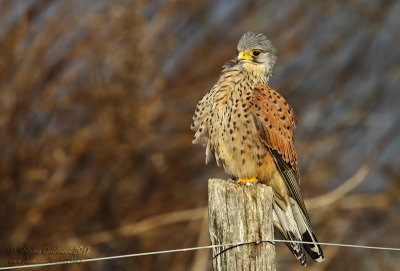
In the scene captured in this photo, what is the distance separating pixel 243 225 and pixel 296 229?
1.19 metres

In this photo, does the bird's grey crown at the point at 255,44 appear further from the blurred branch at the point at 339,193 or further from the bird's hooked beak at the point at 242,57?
the blurred branch at the point at 339,193

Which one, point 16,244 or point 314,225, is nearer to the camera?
point 16,244

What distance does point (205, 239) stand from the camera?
562 cm

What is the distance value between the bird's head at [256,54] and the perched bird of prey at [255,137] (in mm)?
11

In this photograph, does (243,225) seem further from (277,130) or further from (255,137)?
(277,130)

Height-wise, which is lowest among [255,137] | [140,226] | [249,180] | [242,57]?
[249,180]

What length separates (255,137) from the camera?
346cm

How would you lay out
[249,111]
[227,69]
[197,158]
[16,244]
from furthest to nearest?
[197,158] < [16,244] < [227,69] < [249,111]

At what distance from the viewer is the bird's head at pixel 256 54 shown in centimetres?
370

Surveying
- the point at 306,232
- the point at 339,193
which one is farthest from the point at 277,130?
the point at 339,193

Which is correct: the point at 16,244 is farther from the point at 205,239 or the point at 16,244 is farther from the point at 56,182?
the point at 205,239

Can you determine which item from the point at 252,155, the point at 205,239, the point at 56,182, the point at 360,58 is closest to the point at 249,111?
the point at 252,155

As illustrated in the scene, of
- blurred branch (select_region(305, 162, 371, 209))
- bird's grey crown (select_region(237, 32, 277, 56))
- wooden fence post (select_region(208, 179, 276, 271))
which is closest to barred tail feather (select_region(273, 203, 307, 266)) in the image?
wooden fence post (select_region(208, 179, 276, 271))

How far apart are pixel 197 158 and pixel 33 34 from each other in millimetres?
2200
